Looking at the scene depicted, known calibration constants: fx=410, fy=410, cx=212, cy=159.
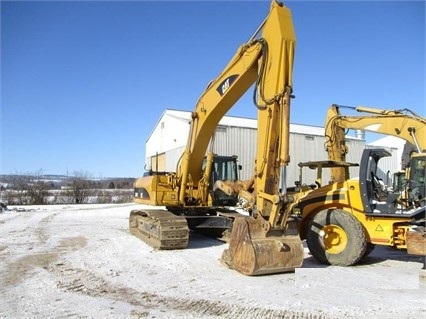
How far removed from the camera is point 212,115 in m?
9.49

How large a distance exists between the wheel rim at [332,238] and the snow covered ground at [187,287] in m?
0.41

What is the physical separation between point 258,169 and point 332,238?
7.04ft

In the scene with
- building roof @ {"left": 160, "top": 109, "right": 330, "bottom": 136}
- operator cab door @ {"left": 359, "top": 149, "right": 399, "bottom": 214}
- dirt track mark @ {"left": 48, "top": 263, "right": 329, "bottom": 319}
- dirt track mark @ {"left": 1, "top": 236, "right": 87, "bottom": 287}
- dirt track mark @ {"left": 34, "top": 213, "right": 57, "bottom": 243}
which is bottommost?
dirt track mark @ {"left": 34, "top": 213, "right": 57, "bottom": 243}

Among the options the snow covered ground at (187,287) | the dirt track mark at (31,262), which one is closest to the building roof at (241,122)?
the dirt track mark at (31,262)

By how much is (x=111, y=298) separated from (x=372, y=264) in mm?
5092

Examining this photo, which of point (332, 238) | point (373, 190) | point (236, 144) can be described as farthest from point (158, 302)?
point (236, 144)

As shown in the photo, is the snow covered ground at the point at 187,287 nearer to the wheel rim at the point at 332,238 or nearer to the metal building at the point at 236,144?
the wheel rim at the point at 332,238

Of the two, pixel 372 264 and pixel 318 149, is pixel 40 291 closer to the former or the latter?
pixel 372 264

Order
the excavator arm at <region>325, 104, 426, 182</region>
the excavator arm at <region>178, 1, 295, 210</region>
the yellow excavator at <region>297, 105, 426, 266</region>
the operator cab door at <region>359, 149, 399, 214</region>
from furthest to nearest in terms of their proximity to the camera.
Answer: the excavator arm at <region>325, 104, 426, 182</region> < the operator cab door at <region>359, 149, 399, 214</region> < the yellow excavator at <region>297, 105, 426, 266</region> < the excavator arm at <region>178, 1, 295, 210</region>

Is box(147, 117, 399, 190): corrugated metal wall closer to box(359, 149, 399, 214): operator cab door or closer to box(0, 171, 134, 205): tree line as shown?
box(0, 171, 134, 205): tree line

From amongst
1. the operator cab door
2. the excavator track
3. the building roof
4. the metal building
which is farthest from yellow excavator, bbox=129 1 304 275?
the building roof

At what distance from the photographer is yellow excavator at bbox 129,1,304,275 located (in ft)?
22.1

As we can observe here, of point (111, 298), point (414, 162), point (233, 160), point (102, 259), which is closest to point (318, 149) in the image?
point (233, 160)

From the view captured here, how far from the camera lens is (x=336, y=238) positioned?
7918 mm
